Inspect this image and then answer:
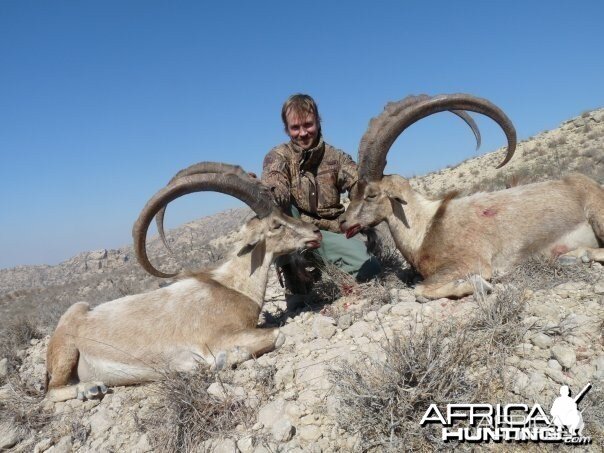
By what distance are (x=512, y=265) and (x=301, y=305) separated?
313 cm

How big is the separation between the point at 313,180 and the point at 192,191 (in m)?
2.46

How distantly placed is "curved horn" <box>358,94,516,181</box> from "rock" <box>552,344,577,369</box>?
2849mm

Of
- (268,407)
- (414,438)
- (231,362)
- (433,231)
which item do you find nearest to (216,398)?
(268,407)

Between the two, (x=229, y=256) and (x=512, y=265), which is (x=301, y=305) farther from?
(x=512, y=265)

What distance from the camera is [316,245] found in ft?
18.3

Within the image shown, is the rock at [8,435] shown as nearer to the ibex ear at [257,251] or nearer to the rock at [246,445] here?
the rock at [246,445]

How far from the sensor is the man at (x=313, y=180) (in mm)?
6672

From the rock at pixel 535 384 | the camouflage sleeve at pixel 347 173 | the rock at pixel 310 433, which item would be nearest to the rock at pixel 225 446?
the rock at pixel 310 433

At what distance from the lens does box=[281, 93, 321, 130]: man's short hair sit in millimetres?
6645

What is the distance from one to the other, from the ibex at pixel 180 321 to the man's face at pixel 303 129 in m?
1.71

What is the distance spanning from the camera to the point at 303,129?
6715mm

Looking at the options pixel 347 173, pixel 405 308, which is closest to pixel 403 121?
pixel 347 173

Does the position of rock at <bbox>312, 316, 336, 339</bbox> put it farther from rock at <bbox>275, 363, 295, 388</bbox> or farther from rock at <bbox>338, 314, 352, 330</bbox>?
rock at <bbox>275, 363, 295, 388</bbox>

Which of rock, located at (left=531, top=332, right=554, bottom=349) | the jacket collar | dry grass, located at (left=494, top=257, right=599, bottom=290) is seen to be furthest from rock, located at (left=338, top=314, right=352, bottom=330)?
the jacket collar
